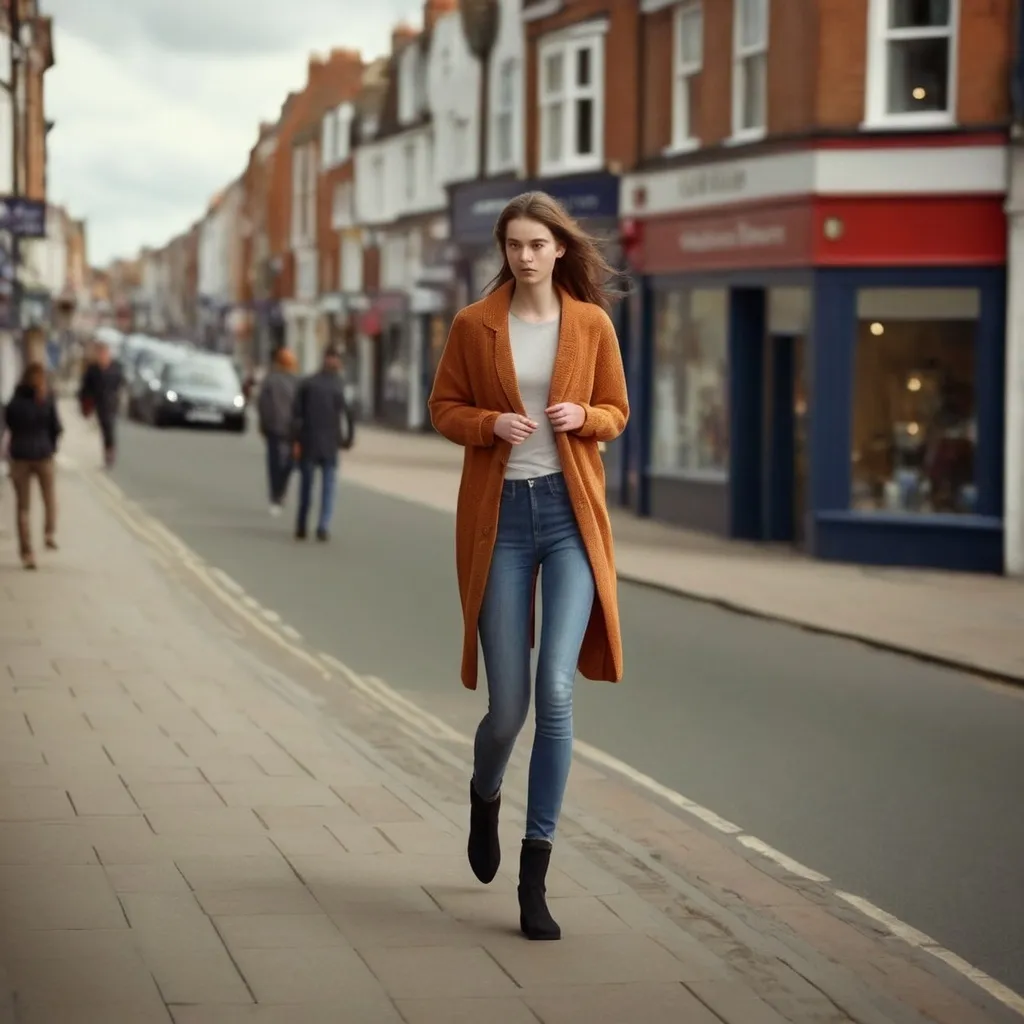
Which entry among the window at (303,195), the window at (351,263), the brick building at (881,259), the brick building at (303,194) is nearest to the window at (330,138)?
the brick building at (303,194)

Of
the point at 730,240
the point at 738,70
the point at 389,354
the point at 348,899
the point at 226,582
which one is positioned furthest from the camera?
the point at 389,354

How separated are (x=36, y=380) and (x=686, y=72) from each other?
383 inches

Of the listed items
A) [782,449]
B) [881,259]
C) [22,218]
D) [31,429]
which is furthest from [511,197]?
[31,429]

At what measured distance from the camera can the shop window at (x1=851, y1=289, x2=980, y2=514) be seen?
799 inches

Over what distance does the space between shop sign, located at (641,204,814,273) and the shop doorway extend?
985 millimetres

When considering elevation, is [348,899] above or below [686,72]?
below

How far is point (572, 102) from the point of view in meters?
29.4

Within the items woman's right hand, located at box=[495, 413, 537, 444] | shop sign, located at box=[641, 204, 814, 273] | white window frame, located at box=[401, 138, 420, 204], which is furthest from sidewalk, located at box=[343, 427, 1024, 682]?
white window frame, located at box=[401, 138, 420, 204]

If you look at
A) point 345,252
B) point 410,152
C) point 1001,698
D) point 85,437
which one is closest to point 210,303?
point 345,252

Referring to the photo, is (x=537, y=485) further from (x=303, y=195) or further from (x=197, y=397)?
(x=303, y=195)

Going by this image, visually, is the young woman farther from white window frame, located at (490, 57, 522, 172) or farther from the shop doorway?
white window frame, located at (490, 57, 522, 172)

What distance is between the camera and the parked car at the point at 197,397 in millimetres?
47188

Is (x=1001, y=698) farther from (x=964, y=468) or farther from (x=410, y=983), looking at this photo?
(x=964, y=468)

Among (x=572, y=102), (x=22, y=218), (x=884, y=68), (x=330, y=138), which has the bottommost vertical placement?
(x=22, y=218)
